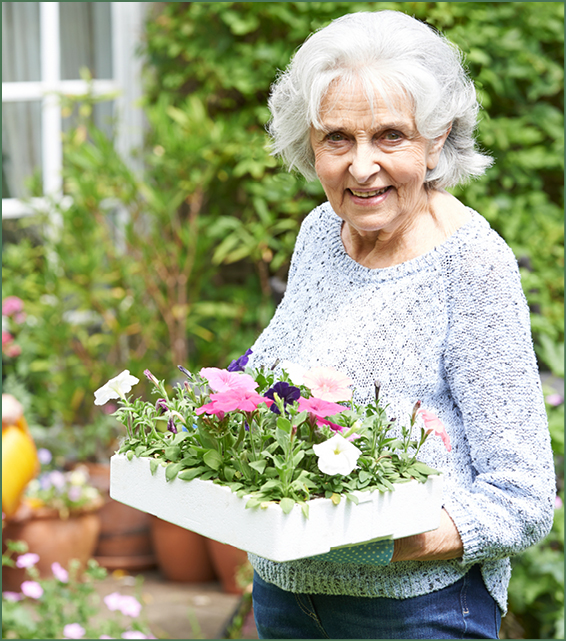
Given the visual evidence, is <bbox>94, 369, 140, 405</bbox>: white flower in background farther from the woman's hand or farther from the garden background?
the garden background

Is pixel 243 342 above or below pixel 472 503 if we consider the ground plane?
below

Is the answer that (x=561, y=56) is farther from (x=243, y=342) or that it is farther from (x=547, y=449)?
(x=547, y=449)

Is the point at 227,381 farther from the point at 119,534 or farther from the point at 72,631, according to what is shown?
the point at 119,534

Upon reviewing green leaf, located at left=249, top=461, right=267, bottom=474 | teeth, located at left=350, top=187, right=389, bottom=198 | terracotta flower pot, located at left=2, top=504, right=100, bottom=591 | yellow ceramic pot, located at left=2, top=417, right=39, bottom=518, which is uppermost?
teeth, located at left=350, top=187, right=389, bottom=198

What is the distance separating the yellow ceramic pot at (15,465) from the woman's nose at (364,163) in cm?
225

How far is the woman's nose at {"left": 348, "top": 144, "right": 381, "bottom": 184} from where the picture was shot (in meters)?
1.29

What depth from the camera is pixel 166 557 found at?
365 cm

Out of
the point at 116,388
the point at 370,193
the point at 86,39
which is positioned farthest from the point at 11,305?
the point at 370,193

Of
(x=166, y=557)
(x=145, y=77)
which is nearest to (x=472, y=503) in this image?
(x=166, y=557)

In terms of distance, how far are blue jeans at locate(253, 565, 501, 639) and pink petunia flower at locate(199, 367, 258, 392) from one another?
47 cm

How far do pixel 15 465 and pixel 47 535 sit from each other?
463 mm

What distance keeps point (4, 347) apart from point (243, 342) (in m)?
1.10

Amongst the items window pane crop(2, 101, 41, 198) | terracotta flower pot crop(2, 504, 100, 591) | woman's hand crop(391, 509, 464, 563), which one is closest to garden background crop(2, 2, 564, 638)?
window pane crop(2, 101, 41, 198)

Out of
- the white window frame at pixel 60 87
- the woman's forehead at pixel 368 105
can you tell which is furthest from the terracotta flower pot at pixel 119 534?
the woman's forehead at pixel 368 105
